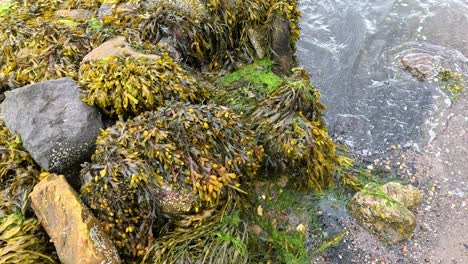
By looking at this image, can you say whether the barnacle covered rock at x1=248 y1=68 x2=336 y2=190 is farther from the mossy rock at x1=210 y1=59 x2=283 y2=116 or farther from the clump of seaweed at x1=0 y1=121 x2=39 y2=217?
the clump of seaweed at x1=0 y1=121 x2=39 y2=217

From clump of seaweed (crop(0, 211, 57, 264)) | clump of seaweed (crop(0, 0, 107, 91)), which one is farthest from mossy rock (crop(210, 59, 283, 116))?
clump of seaweed (crop(0, 211, 57, 264))

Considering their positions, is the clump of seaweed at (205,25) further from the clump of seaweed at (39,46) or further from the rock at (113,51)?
the clump of seaweed at (39,46)

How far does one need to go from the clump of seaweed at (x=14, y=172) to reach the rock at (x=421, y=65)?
461 centimetres

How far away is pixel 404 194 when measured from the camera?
3.88m

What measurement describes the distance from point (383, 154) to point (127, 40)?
2.94m

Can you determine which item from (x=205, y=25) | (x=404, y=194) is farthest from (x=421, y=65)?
(x=205, y=25)

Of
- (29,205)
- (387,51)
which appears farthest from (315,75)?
(29,205)

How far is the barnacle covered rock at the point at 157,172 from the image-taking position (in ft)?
10.3

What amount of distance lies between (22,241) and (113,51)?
1.87 metres

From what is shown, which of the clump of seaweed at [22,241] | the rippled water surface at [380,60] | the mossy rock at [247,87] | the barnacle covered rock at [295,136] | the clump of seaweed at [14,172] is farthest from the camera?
the rippled water surface at [380,60]

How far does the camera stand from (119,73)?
11.8 feet

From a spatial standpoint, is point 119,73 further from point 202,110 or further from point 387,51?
point 387,51

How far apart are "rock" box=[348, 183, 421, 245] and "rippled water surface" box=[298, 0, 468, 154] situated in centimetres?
76

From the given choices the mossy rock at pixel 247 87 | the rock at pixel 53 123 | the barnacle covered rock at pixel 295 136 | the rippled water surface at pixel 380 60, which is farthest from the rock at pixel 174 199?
the rippled water surface at pixel 380 60
